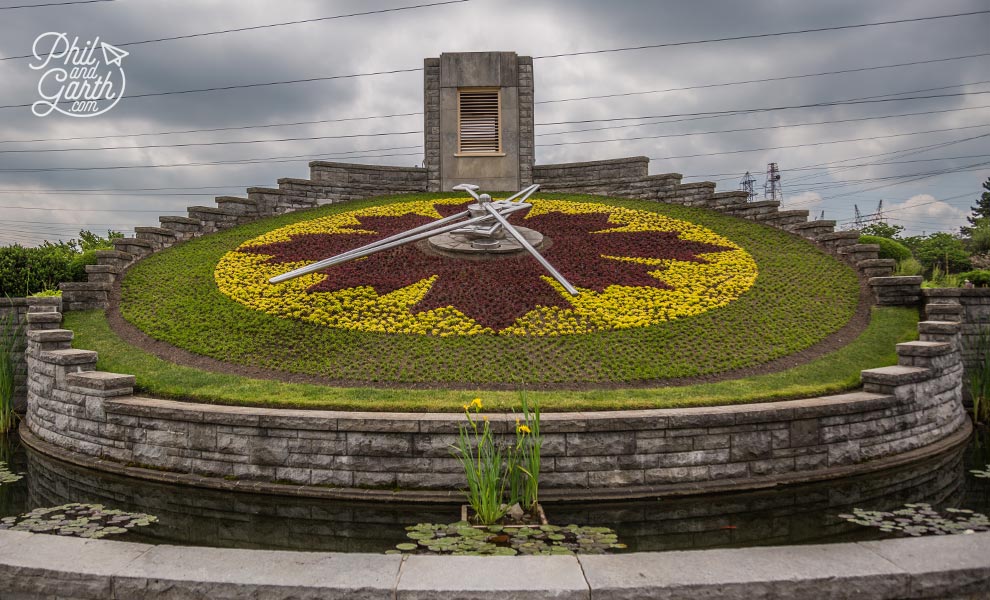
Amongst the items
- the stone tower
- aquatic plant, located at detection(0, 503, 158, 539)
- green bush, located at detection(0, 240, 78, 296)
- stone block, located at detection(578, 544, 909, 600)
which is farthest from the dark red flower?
stone block, located at detection(578, 544, 909, 600)

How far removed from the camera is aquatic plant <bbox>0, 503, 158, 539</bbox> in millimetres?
5168

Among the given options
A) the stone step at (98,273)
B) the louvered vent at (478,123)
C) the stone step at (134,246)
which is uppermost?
the louvered vent at (478,123)

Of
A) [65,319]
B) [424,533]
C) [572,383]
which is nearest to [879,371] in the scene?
[572,383]

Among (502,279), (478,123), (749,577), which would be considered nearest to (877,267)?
(502,279)

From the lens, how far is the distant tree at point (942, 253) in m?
24.9

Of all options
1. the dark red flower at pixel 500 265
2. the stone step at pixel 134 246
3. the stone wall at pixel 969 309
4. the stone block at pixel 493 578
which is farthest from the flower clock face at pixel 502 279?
the stone block at pixel 493 578

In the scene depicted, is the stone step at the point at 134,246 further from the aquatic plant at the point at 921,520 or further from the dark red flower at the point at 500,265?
the aquatic plant at the point at 921,520

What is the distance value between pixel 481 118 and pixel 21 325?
1243cm

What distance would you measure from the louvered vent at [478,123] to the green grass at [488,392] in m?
11.6

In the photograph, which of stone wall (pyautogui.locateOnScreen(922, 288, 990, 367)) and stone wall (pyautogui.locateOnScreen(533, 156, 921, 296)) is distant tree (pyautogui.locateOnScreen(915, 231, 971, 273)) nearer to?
stone wall (pyautogui.locateOnScreen(533, 156, 921, 296))

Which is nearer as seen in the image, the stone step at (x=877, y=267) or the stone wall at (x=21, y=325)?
the stone wall at (x=21, y=325)

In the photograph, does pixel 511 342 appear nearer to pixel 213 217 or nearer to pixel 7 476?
pixel 7 476

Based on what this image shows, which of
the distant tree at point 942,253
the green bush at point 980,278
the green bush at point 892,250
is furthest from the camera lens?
the distant tree at point 942,253

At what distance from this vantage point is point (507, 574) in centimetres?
323
